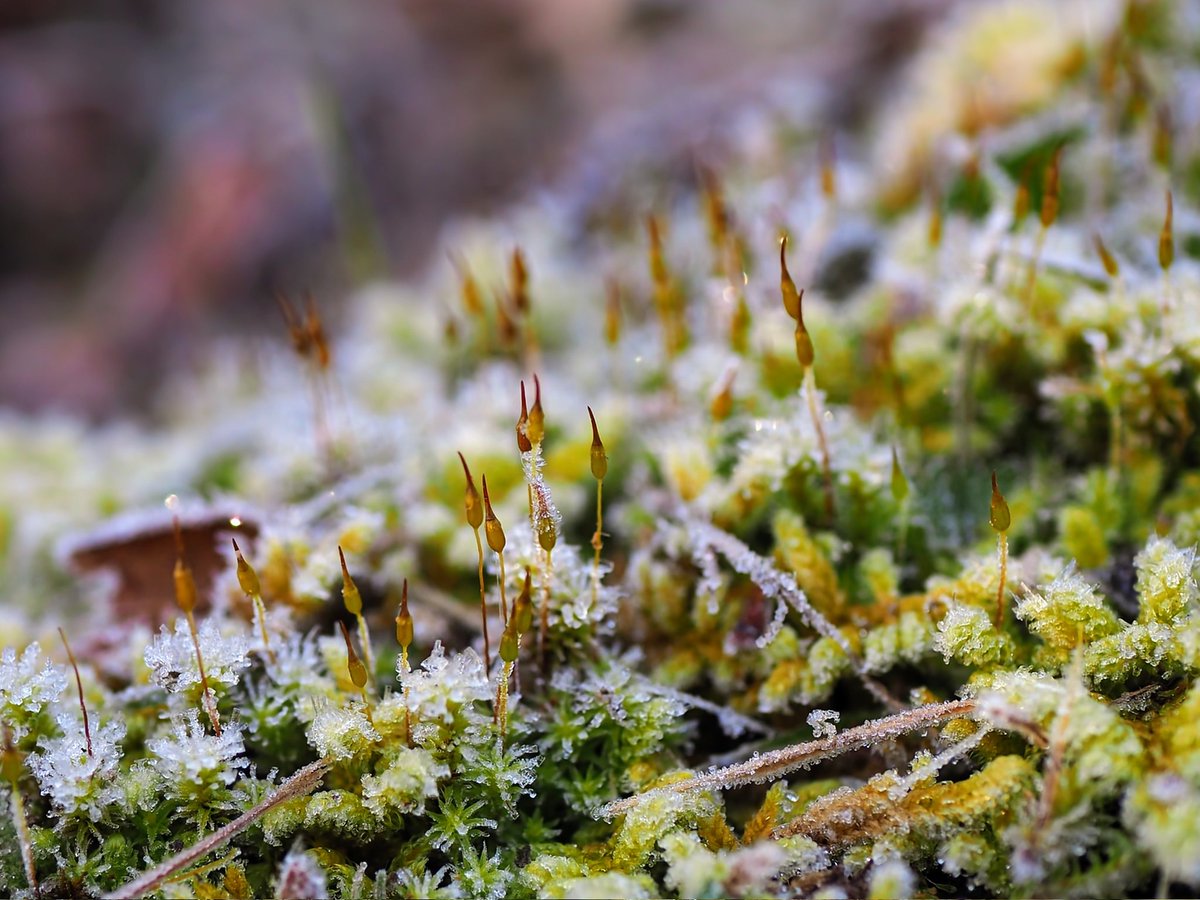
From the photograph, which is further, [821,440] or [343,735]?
[821,440]

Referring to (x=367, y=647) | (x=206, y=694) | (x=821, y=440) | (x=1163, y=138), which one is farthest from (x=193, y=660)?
(x=1163, y=138)

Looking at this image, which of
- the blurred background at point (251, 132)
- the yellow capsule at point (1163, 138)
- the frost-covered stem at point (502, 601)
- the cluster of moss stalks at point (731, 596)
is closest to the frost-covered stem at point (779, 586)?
the cluster of moss stalks at point (731, 596)

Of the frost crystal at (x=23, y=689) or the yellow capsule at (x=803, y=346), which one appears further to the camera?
the yellow capsule at (x=803, y=346)

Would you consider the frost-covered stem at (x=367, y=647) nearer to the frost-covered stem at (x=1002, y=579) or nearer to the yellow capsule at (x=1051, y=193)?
the frost-covered stem at (x=1002, y=579)

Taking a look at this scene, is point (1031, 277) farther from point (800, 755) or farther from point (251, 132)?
point (251, 132)

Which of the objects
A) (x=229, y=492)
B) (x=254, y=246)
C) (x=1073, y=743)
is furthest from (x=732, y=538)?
(x=254, y=246)
